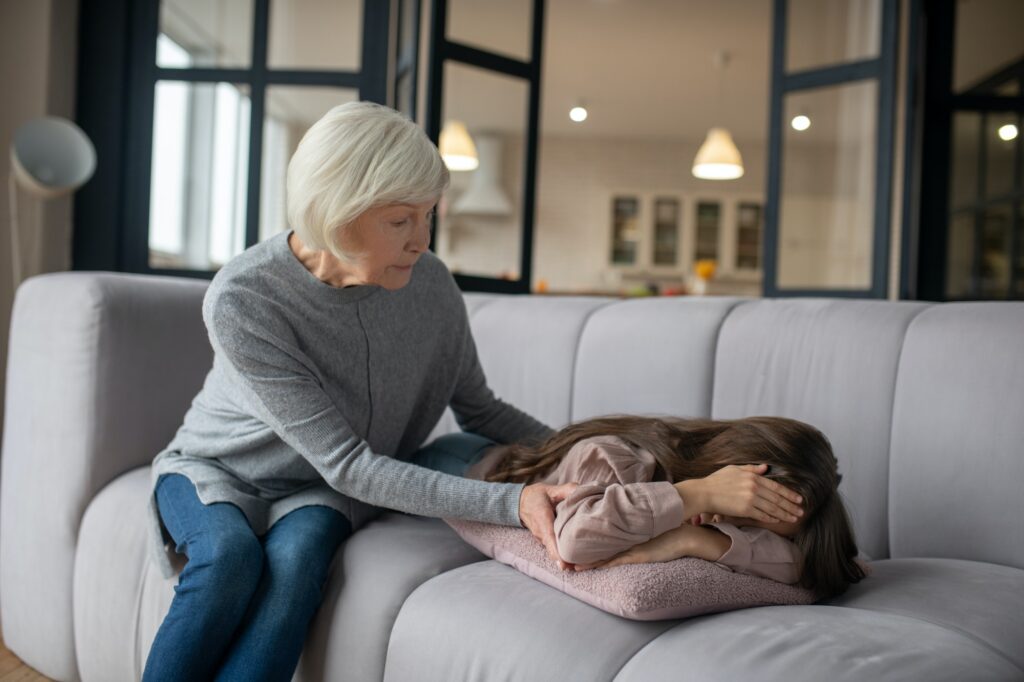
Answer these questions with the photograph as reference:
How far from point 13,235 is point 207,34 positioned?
3.79 ft

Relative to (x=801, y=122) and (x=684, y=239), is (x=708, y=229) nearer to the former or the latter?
(x=684, y=239)

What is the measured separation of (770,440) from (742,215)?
9210 mm

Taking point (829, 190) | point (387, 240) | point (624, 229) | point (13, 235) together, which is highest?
point (624, 229)

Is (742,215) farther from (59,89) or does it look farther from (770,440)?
(770,440)

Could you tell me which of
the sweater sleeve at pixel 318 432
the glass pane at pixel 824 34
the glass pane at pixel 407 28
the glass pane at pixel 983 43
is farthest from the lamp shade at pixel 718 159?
the sweater sleeve at pixel 318 432

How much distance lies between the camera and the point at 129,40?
4.28m

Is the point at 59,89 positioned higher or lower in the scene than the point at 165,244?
higher

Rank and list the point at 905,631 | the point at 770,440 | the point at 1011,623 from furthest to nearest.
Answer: the point at 770,440, the point at 1011,623, the point at 905,631

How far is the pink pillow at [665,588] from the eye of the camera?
1228mm

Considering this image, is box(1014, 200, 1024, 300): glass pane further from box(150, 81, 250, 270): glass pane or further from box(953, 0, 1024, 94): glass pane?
box(150, 81, 250, 270): glass pane

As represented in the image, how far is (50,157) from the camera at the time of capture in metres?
3.76

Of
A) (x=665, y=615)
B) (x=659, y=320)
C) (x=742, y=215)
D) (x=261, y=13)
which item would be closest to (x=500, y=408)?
(x=659, y=320)

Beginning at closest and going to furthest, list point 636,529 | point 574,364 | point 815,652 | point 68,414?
point 815,652 < point 636,529 < point 68,414 < point 574,364

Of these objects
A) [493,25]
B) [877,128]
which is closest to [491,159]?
[493,25]
